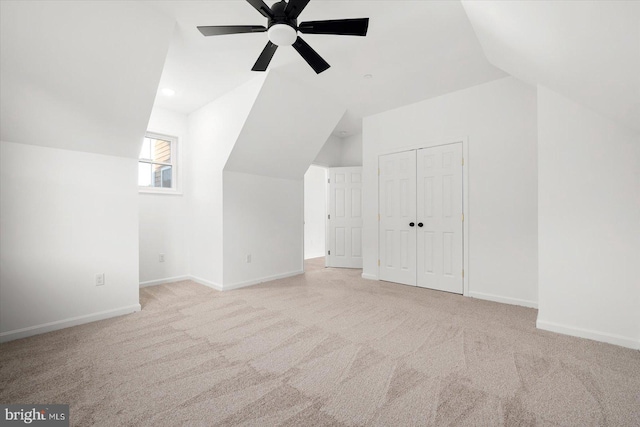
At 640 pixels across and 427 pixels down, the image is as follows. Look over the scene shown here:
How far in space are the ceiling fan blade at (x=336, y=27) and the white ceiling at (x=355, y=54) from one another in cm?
40

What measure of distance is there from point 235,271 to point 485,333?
3175 mm

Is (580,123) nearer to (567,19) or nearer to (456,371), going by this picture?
(567,19)

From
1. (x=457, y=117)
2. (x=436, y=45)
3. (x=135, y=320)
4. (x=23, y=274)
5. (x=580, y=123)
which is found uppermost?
(x=436, y=45)

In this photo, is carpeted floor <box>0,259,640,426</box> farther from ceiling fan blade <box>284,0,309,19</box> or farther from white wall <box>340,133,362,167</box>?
white wall <box>340,133,362,167</box>

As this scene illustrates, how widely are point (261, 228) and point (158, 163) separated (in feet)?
6.47

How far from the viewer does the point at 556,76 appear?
6.96 ft

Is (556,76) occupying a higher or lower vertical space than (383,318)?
higher

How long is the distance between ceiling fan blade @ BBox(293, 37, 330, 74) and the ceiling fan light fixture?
0.28 feet

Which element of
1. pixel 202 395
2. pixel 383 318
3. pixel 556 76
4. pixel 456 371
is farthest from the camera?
pixel 383 318

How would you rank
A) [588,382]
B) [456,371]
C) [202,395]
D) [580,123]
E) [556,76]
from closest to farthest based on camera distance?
[202,395]
[588,382]
[456,371]
[556,76]
[580,123]

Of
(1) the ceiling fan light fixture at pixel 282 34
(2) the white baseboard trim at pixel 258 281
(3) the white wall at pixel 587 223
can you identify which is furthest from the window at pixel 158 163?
(3) the white wall at pixel 587 223

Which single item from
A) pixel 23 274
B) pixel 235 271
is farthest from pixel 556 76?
pixel 23 274

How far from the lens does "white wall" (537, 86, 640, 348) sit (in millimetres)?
2303

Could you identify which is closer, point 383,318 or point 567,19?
point 567,19
